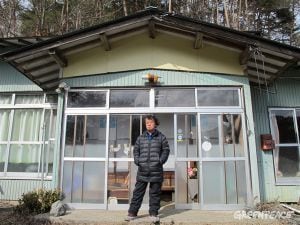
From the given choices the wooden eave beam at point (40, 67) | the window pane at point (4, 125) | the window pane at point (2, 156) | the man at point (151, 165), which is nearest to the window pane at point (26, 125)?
the window pane at point (4, 125)

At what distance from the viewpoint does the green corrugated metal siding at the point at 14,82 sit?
9041 mm

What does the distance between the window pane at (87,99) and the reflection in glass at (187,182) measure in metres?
2.16

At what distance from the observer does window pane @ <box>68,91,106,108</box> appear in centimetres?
729

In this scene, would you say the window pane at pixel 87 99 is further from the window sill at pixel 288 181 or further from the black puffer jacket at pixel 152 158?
the window sill at pixel 288 181

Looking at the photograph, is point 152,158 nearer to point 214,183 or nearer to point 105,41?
point 214,183

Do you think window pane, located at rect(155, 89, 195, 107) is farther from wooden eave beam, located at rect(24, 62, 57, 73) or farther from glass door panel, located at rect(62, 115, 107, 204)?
wooden eave beam, located at rect(24, 62, 57, 73)

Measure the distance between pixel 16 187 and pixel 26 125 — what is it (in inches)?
64.8

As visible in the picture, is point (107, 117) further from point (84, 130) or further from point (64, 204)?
point (64, 204)

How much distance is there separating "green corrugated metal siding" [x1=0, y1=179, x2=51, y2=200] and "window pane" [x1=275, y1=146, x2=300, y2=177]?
5773 mm

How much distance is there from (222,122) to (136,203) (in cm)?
268

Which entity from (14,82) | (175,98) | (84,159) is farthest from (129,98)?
(14,82)

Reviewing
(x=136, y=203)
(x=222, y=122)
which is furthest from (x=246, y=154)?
(x=136, y=203)

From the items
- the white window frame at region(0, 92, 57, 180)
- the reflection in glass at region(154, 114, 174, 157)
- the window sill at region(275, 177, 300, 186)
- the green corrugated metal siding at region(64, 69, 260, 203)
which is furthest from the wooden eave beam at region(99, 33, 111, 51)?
the window sill at region(275, 177, 300, 186)

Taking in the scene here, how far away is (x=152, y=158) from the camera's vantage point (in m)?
5.66
